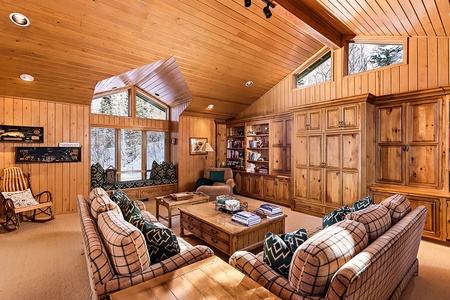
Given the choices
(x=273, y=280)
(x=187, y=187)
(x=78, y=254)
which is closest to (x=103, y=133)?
(x=187, y=187)

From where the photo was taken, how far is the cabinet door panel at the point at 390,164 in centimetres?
396

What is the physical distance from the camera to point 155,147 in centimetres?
680

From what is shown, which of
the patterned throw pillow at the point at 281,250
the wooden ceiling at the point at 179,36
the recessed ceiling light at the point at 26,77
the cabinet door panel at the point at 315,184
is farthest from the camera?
the cabinet door panel at the point at 315,184

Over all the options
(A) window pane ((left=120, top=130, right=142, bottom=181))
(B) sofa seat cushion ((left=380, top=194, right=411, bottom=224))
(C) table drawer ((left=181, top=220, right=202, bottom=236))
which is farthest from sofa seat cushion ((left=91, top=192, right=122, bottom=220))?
(A) window pane ((left=120, top=130, right=142, bottom=181))

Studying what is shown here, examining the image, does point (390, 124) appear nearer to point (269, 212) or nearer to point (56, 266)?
point (269, 212)

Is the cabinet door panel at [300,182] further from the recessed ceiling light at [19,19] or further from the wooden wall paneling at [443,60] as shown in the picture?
the recessed ceiling light at [19,19]

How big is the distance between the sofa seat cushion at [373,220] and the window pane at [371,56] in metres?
3.55

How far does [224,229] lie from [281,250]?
4.00 ft

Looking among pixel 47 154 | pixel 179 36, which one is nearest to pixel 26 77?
pixel 47 154

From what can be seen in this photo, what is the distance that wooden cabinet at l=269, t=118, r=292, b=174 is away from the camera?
576cm

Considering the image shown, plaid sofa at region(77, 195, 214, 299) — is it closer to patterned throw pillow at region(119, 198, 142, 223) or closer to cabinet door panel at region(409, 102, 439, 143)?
patterned throw pillow at region(119, 198, 142, 223)

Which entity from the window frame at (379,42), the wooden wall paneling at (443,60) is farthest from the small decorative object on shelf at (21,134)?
the wooden wall paneling at (443,60)

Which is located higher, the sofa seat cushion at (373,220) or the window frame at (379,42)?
the window frame at (379,42)

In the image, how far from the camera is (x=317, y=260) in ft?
4.07
